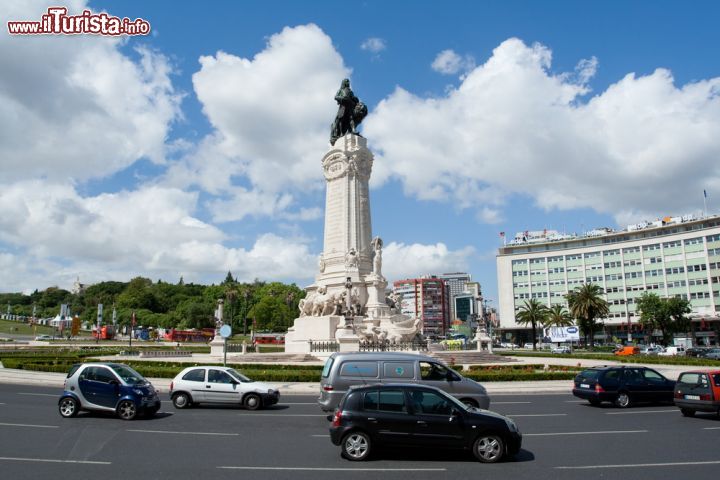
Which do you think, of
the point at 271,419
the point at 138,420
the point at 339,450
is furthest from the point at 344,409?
the point at 138,420

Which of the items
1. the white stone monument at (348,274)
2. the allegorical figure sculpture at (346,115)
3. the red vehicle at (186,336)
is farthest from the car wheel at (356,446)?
the red vehicle at (186,336)

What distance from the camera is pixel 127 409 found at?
14961 millimetres

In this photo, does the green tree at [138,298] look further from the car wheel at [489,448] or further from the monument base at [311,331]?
the car wheel at [489,448]

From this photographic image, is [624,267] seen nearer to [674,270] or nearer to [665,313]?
[674,270]

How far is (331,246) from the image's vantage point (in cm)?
5019

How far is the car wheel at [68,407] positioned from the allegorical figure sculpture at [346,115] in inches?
1671

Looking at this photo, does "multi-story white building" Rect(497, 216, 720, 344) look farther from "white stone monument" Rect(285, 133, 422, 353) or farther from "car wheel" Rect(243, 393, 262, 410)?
"car wheel" Rect(243, 393, 262, 410)

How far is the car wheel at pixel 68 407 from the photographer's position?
49.7ft

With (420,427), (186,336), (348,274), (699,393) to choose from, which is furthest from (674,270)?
(420,427)

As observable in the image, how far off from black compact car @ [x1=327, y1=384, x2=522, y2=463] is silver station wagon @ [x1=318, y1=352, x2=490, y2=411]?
4.34 metres

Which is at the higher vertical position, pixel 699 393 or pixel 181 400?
pixel 699 393

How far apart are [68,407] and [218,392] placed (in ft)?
14.6

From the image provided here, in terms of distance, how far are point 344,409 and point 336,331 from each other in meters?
31.6

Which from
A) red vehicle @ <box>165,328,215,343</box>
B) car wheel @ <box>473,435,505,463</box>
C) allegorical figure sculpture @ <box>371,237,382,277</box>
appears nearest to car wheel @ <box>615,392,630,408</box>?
car wheel @ <box>473,435,505,463</box>
